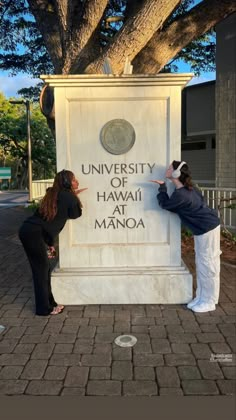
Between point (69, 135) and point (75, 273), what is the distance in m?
1.62

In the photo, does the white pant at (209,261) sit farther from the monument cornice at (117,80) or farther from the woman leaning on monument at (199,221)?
the monument cornice at (117,80)

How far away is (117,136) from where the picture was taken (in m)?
4.60

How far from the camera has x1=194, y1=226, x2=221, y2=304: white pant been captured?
4324 mm

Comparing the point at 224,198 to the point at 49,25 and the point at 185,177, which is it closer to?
the point at 185,177

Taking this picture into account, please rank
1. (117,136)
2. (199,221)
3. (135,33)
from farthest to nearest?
(135,33) < (117,136) < (199,221)

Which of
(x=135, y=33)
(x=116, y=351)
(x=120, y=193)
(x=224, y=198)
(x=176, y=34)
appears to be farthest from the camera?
(x=224, y=198)

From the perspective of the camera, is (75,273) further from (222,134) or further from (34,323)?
(222,134)

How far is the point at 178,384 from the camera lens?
3.03 m

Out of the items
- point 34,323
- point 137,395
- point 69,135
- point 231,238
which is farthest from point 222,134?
point 137,395

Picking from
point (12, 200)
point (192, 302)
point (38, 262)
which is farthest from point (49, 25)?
point (12, 200)

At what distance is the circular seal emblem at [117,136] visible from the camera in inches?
181

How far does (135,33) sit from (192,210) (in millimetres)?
3560

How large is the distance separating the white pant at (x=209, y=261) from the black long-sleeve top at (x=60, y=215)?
1383mm

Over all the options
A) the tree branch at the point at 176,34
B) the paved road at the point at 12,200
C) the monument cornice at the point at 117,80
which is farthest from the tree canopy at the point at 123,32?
the paved road at the point at 12,200
